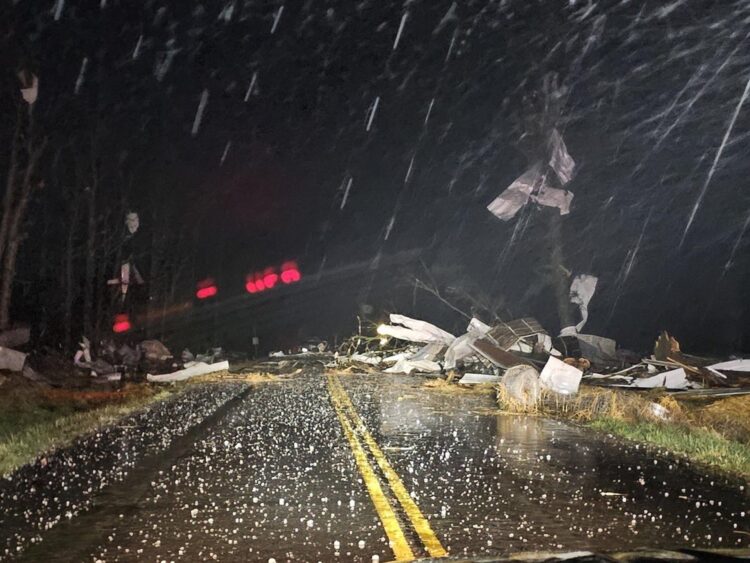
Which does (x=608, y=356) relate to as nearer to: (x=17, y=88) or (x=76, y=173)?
(x=17, y=88)

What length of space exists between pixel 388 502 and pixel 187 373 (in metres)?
24.4

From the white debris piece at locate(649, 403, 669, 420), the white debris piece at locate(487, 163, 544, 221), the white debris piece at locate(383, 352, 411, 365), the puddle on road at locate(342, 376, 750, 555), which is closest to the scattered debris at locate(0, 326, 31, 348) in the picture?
the white debris piece at locate(383, 352, 411, 365)

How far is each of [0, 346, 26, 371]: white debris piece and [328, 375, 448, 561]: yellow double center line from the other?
1267cm

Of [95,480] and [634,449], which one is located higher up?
[95,480]

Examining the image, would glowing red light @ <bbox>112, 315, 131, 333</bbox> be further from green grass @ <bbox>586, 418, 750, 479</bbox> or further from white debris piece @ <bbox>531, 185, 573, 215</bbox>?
green grass @ <bbox>586, 418, 750, 479</bbox>

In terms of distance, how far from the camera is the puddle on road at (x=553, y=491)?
20.2ft

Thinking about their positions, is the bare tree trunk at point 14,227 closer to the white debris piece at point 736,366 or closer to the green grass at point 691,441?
the green grass at point 691,441

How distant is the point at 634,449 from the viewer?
11.1 meters

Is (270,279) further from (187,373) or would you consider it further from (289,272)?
(187,373)

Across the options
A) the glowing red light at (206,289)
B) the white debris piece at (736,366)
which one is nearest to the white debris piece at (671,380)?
the white debris piece at (736,366)

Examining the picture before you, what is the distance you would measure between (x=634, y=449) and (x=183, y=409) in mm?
10682

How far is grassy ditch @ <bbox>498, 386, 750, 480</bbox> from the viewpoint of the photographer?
1022 cm

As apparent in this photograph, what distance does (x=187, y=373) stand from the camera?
3058cm

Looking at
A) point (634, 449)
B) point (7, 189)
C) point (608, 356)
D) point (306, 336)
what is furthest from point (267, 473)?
point (306, 336)
